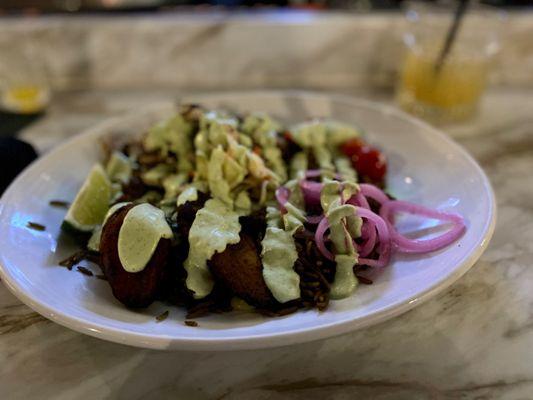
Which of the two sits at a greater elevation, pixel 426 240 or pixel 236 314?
pixel 426 240

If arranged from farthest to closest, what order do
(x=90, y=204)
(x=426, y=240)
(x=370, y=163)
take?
(x=370, y=163) < (x=90, y=204) < (x=426, y=240)

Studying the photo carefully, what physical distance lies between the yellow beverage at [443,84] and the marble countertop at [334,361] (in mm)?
970

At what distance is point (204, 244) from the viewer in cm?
116

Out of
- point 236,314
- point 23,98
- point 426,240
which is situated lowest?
point 23,98

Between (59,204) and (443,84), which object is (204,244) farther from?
(443,84)

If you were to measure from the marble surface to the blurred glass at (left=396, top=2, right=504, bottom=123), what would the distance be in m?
0.06

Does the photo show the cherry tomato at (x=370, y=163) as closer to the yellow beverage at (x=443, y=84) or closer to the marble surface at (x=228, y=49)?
the yellow beverage at (x=443, y=84)

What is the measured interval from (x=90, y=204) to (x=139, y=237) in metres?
0.36

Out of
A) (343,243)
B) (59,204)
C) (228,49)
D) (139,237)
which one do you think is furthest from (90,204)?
(228,49)

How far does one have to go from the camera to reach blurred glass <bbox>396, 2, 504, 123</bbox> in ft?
6.82

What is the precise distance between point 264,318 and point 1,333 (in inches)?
23.8

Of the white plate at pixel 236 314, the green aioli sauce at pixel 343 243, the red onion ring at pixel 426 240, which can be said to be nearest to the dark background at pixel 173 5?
the white plate at pixel 236 314

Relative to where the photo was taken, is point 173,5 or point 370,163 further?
point 173,5

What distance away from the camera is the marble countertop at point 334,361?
1.06 meters
